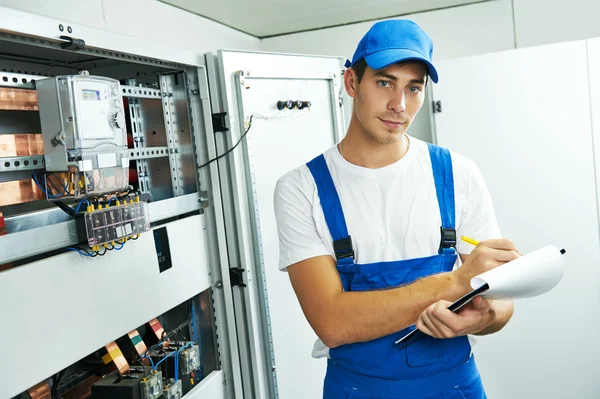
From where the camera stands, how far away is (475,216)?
1.41 metres

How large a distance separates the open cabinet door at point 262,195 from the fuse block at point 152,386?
459 millimetres

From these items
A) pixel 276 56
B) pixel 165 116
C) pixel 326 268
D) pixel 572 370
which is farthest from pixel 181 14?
pixel 572 370

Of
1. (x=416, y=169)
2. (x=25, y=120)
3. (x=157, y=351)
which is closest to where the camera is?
(x=416, y=169)

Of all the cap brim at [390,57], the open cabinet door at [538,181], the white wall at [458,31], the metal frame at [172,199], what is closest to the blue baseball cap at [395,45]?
the cap brim at [390,57]

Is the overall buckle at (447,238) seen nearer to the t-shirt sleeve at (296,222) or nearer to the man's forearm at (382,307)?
the man's forearm at (382,307)

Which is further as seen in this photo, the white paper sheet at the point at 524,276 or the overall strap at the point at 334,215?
the overall strap at the point at 334,215

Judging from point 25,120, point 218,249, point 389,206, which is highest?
point 25,120

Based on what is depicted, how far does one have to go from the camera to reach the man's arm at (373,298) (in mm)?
1207

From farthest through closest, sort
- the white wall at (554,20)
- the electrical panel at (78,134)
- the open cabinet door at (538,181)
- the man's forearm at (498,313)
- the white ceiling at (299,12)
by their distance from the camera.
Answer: the white wall at (554,20) → the white ceiling at (299,12) → the open cabinet door at (538,181) → the electrical panel at (78,134) → the man's forearm at (498,313)

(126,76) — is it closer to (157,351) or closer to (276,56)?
(276,56)

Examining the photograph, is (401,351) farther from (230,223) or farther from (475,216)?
(230,223)

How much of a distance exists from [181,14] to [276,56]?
0.72 m

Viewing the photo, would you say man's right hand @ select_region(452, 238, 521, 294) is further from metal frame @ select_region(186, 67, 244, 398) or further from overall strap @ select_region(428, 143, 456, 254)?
metal frame @ select_region(186, 67, 244, 398)

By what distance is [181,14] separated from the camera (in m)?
2.70
